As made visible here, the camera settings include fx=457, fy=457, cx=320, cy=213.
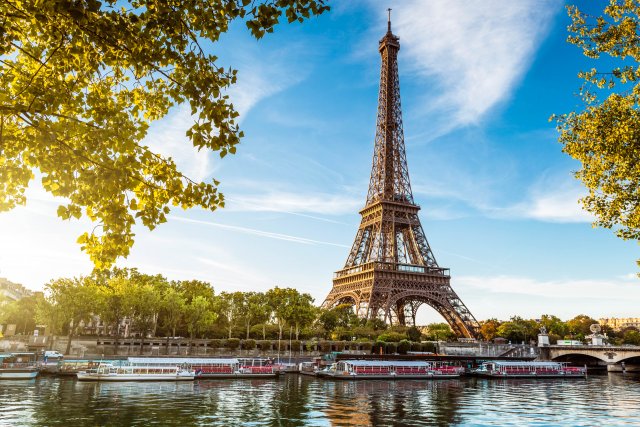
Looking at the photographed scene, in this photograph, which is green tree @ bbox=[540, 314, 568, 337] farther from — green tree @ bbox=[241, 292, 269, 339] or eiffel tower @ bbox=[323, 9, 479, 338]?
green tree @ bbox=[241, 292, 269, 339]

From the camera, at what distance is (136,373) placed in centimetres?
5050

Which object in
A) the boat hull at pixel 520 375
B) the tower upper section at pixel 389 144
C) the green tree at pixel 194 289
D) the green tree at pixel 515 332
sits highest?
the tower upper section at pixel 389 144

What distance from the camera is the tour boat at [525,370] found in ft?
229

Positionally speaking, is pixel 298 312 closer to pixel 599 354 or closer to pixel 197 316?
pixel 197 316

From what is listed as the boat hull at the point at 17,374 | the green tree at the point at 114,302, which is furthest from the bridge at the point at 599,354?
the boat hull at the point at 17,374

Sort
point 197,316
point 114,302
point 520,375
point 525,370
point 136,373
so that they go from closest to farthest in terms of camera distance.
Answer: point 136,373 → point 114,302 → point 520,375 → point 197,316 → point 525,370

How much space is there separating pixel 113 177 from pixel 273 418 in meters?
23.7

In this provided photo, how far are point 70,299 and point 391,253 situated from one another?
61.1 m

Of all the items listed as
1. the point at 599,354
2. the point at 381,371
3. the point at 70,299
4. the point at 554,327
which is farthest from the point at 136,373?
the point at 554,327

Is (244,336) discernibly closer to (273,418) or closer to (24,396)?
(24,396)

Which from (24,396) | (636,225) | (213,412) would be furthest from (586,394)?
(24,396)

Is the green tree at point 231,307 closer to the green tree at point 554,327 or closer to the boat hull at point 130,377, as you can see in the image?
the boat hull at point 130,377

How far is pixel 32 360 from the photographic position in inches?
2210

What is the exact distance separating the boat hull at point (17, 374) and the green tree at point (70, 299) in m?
16.9
